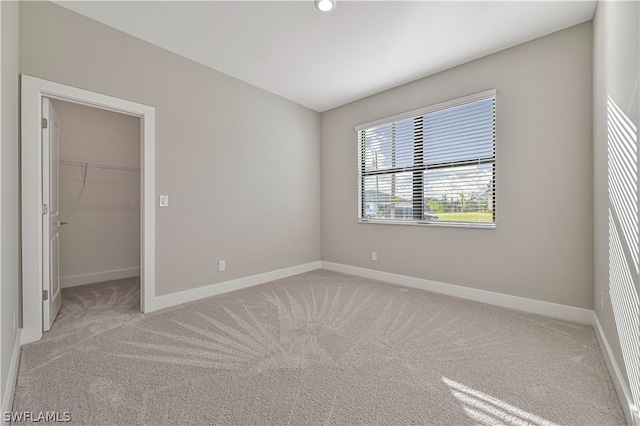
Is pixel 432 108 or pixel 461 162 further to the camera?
pixel 432 108

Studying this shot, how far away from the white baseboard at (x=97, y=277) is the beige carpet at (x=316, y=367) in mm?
1019

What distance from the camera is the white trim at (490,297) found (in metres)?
2.60

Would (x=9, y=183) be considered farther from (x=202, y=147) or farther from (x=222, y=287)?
(x=222, y=287)

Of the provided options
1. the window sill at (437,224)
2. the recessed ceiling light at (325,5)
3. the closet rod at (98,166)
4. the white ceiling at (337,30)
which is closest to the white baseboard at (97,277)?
the closet rod at (98,166)

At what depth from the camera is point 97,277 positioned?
4.00 metres

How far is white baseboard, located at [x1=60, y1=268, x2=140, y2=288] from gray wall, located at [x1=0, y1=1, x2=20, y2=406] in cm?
198

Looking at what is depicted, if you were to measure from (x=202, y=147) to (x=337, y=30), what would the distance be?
189 cm

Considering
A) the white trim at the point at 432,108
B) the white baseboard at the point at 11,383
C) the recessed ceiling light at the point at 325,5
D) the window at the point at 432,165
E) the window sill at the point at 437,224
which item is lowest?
the white baseboard at the point at 11,383

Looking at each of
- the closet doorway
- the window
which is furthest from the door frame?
the window

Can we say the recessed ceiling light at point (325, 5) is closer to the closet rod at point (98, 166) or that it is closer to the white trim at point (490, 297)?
the white trim at point (490, 297)

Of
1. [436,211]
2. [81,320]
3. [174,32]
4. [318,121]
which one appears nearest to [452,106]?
[436,211]

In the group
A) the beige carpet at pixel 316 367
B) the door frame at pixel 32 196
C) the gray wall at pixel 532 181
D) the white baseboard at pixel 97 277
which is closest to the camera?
the beige carpet at pixel 316 367

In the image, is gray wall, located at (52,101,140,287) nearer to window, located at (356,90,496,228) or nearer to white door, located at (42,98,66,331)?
white door, located at (42,98,66,331)

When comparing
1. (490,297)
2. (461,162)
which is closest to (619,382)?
(490,297)
